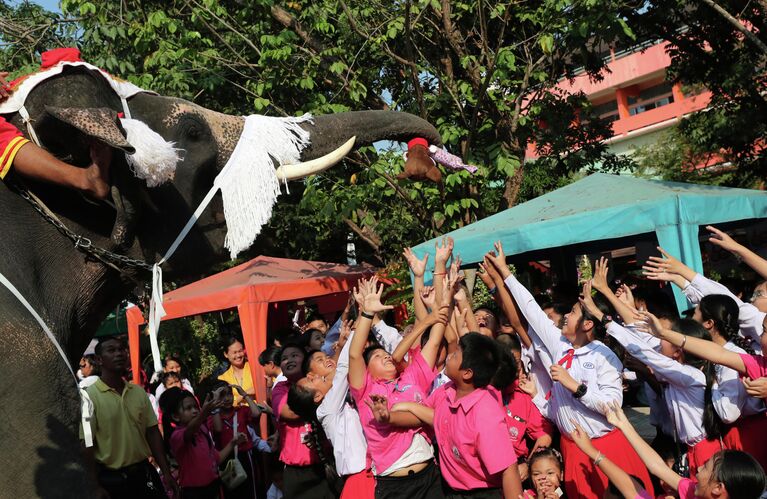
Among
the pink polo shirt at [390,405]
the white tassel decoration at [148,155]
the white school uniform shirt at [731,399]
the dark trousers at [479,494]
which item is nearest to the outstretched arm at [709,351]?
the white school uniform shirt at [731,399]

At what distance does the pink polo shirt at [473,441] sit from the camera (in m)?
4.13

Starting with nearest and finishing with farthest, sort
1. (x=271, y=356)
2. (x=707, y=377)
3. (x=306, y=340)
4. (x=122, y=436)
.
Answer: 1. (x=707, y=377)
2. (x=122, y=436)
3. (x=306, y=340)
4. (x=271, y=356)

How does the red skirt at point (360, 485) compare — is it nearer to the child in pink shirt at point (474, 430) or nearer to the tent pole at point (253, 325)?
the child in pink shirt at point (474, 430)

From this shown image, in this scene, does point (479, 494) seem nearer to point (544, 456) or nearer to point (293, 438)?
point (544, 456)

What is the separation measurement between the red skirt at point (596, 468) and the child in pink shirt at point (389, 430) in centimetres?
93

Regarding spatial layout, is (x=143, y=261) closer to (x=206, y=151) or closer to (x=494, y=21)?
(x=206, y=151)

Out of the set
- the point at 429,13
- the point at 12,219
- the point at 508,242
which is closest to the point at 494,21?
the point at 429,13

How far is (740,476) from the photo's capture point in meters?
3.37

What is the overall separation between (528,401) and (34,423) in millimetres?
3876

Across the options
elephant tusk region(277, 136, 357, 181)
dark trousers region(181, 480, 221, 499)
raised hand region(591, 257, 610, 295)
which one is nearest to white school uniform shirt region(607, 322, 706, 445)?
raised hand region(591, 257, 610, 295)

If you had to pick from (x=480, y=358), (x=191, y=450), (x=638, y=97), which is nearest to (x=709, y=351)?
(x=480, y=358)

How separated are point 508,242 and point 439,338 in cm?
242

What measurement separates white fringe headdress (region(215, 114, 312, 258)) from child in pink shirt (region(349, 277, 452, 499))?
63.0 inches

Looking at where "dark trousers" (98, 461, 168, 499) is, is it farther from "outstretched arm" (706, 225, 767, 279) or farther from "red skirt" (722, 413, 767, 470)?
"outstretched arm" (706, 225, 767, 279)
